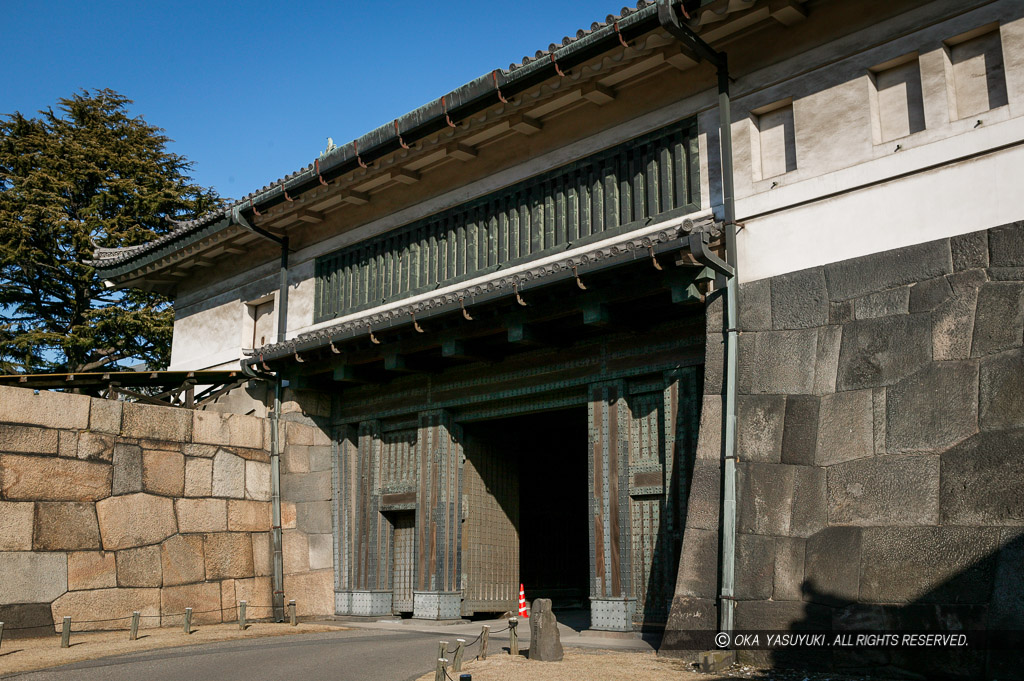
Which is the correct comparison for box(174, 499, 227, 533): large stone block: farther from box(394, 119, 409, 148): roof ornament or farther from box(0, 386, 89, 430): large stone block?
box(394, 119, 409, 148): roof ornament

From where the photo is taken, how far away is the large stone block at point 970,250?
8.20m

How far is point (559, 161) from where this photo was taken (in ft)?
40.7

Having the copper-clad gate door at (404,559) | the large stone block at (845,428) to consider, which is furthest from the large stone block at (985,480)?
the copper-clad gate door at (404,559)

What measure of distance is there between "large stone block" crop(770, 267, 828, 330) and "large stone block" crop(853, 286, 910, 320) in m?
0.38

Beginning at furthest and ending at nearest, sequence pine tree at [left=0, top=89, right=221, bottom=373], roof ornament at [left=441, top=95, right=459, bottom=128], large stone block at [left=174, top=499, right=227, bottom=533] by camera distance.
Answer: pine tree at [left=0, top=89, right=221, bottom=373]
large stone block at [left=174, top=499, right=227, bottom=533]
roof ornament at [left=441, top=95, right=459, bottom=128]

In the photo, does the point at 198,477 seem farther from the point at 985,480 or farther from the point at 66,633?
the point at 985,480

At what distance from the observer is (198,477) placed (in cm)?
1365

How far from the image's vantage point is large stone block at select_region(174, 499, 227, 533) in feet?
43.5

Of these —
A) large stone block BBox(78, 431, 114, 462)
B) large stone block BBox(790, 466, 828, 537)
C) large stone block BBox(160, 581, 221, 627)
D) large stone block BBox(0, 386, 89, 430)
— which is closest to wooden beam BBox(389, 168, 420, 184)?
large stone block BBox(0, 386, 89, 430)

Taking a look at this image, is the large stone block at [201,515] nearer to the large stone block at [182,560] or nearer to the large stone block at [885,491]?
the large stone block at [182,560]

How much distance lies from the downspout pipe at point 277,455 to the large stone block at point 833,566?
9.28m

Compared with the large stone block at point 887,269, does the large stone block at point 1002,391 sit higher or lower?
lower

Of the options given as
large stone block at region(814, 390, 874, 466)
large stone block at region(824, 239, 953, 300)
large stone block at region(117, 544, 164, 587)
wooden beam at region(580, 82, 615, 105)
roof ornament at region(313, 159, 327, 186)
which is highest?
wooden beam at region(580, 82, 615, 105)

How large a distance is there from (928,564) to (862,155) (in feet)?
14.9
